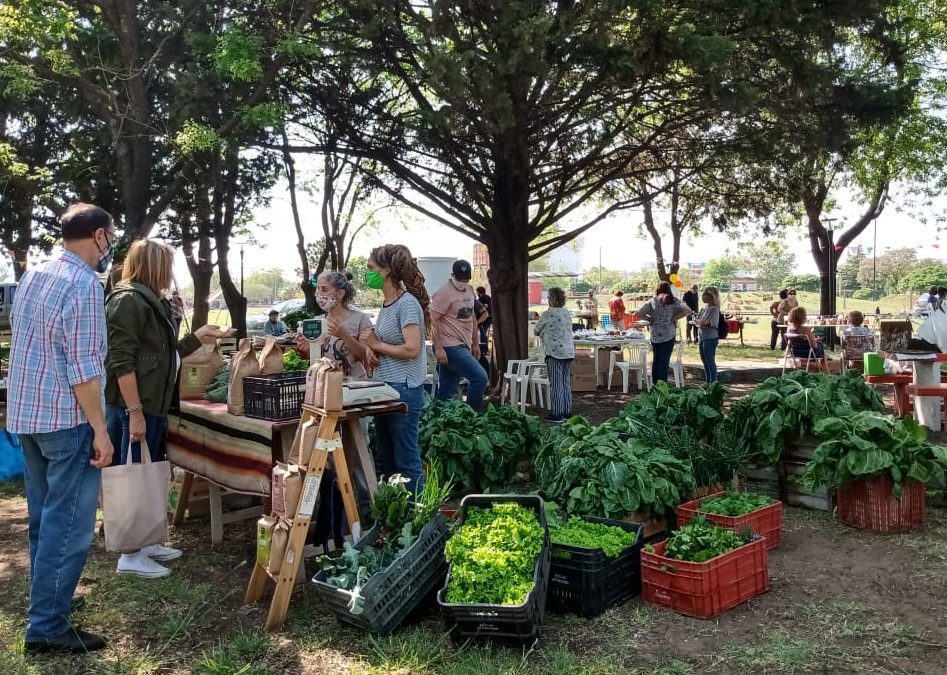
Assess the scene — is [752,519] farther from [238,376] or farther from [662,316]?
[662,316]

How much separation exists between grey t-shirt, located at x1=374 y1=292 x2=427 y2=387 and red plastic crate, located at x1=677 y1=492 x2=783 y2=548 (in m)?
1.76

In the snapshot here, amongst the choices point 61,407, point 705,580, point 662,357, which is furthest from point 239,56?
point 705,580

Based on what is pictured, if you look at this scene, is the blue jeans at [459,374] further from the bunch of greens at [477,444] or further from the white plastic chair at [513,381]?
the white plastic chair at [513,381]

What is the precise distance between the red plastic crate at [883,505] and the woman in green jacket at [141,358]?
427 centimetres

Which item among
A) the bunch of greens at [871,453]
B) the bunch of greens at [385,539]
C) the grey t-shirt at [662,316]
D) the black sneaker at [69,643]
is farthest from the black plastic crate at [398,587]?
the grey t-shirt at [662,316]

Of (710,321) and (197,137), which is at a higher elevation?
(197,137)

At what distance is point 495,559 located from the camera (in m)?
3.34

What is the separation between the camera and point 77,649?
3502 mm

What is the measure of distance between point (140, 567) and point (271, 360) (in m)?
1.41

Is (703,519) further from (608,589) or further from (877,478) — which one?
(877,478)

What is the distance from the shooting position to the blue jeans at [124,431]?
450 cm

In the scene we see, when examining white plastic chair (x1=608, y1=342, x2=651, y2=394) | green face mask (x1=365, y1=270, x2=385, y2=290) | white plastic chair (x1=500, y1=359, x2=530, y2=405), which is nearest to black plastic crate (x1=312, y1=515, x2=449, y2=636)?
green face mask (x1=365, y1=270, x2=385, y2=290)

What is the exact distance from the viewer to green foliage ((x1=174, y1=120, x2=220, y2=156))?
914 cm

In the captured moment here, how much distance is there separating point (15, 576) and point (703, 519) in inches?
155
